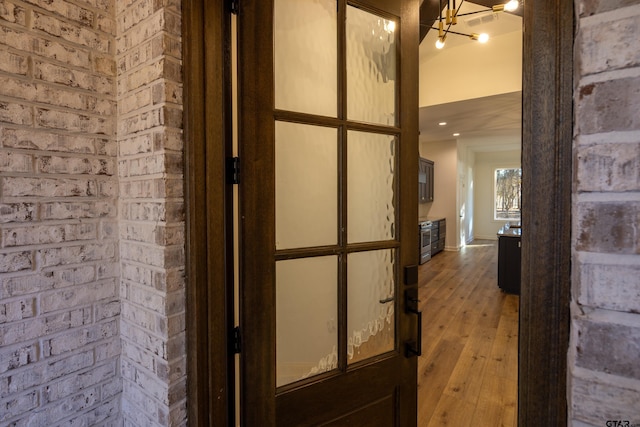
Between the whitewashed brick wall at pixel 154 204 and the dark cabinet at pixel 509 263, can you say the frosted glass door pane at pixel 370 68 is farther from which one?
the dark cabinet at pixel 509 263

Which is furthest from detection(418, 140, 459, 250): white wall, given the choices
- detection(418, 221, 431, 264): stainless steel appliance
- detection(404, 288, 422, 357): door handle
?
detection(404, 288, 422, 357): door handle

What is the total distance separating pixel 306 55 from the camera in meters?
1.23

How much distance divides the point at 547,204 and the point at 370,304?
89 cm

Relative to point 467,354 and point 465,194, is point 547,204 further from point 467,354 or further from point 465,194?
point 465,194

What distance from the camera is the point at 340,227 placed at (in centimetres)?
126

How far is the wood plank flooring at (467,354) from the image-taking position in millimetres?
2312

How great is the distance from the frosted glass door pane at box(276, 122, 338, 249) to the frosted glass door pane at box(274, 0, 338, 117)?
9 cm

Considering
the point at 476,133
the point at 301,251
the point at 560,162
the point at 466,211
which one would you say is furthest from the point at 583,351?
the point at 466,211

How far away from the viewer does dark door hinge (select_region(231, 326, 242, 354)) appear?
112 centimetres

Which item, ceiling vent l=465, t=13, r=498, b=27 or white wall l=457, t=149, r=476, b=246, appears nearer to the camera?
ceiling vent l=465, t=13, r=498, b=27

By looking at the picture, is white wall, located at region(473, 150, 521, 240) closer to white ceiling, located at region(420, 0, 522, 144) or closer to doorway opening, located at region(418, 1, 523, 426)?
doorway opening, located at region(418, 1, 523, 426)

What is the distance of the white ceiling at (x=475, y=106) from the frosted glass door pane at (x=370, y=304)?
8.15 ft

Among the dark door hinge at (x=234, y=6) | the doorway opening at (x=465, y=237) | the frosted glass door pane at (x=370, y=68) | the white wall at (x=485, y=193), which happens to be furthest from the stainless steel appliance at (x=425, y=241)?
the dark door hinge at (x=234, y=6)

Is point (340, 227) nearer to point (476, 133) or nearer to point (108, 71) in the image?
point (108, 71)
